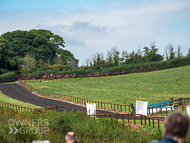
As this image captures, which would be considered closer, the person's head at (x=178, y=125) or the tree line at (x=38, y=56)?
the person's head at (x=178, y=125)

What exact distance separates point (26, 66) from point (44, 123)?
6828 cm

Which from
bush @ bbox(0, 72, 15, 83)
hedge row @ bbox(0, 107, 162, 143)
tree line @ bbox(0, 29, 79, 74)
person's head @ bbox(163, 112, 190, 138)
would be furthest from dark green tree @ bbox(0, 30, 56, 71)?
person's head @ bbox(163, 112, 190, 138)

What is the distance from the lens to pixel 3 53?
255ft

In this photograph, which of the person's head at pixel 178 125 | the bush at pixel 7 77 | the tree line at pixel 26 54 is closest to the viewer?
the person's head at pixel 178 125

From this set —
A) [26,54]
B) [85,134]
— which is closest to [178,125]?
[85,134]

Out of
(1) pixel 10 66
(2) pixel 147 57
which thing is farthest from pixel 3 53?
(2) pixel 147 57

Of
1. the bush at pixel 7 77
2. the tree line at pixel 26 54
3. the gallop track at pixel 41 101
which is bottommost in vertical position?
the gallop track at pixel 41 101

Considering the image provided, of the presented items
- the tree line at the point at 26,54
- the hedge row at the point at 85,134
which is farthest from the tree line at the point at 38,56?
the hedge row at the point at 85,134

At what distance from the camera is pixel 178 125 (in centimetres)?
275

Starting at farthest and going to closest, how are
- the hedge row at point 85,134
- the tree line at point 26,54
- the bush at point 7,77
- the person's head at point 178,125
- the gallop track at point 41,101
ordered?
the tree line at point 26,54 < the bush at point 7,77 < the gallop track at point 41,101 < the hedge row at point 85,134 < the person's head at point 178,125

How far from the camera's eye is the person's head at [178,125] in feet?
9.01

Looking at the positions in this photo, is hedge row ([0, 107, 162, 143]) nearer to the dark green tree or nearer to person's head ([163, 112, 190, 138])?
person's head ([163, 112, 190, 138])

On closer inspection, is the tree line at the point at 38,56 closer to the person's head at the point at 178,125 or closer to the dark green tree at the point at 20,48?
the dark green tree at the point at 20,48

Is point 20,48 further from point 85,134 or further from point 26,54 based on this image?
point 85,134
